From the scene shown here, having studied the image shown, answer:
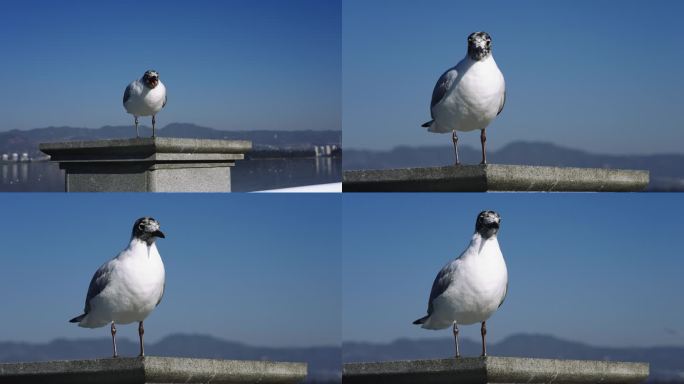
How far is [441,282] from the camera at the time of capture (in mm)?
9938

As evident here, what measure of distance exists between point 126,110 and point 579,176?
788 centimetres

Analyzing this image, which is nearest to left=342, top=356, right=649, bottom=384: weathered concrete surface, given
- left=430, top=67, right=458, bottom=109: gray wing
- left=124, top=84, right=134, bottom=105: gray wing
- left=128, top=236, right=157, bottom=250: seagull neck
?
left=128, top=236, right=157, bottom=250: seagull neck

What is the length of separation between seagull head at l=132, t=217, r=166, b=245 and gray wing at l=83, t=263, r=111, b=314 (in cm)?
49

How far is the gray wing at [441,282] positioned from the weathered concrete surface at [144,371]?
80.1 inches

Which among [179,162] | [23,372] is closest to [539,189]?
[23,372]

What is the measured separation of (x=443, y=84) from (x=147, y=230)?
127 inches

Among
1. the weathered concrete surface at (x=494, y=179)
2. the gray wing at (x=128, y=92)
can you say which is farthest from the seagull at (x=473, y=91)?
the gray wing at (x=128, y=92)

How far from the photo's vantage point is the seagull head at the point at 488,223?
9656 mm

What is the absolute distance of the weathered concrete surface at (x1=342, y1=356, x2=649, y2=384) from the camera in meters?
9.29

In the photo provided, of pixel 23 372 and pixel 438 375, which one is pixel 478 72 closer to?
pixel 438 375

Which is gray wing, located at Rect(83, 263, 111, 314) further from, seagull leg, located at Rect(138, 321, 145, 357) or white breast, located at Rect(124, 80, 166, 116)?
white breast, located at Rect(124, 80, 166, 116)

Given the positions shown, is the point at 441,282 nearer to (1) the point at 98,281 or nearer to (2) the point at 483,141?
(2) the point at 483,141

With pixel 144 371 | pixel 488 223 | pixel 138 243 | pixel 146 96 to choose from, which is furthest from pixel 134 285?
pixel 146 96

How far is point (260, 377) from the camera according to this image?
11062 mm
